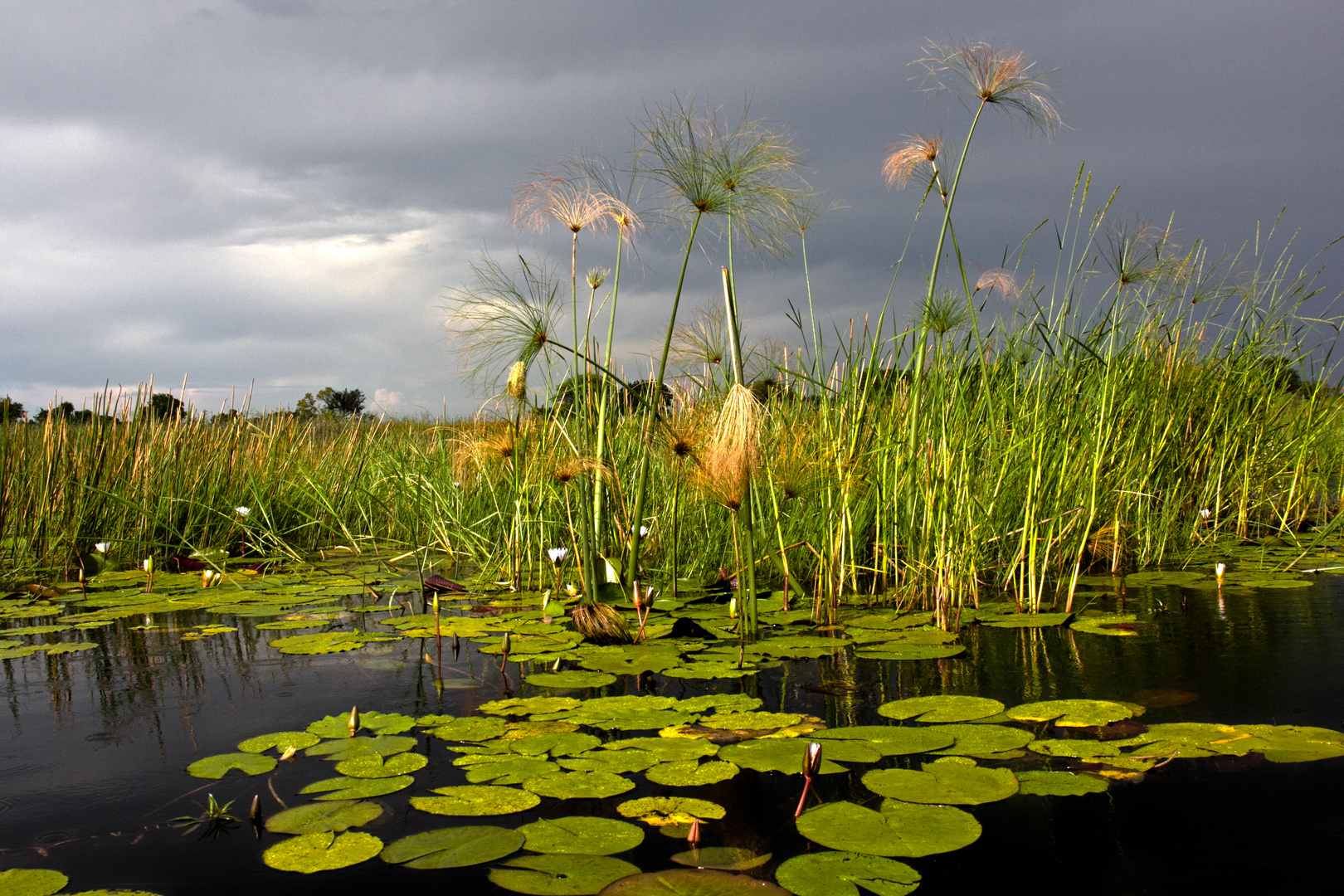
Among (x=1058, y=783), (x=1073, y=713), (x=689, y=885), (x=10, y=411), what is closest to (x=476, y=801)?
(x=689, y=885)

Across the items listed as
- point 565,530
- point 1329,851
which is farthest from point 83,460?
point 1329,851

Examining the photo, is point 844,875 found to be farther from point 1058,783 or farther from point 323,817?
point 323,817

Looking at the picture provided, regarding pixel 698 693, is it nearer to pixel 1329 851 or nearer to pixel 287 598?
pixel 1329 851

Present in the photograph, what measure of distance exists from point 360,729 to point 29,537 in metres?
4.61

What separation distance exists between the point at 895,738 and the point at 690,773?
0.51m

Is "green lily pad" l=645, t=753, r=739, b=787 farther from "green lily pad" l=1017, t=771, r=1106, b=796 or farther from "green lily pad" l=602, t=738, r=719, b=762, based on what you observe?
"green lily pad" l=1017, t=771, r=1106, b=796

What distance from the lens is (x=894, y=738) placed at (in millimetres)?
1868

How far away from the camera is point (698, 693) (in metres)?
2.33

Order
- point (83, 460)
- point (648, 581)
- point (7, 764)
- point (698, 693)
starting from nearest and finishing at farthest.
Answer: point (7, 764), point (698, 693), point (648, 581), point (83, 460)

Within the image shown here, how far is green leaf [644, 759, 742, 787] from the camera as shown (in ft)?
5.41

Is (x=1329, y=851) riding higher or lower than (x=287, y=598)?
lower

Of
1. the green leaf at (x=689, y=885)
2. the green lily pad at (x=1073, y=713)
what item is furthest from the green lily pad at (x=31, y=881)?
the green lily pad at (x=1073, y=713)

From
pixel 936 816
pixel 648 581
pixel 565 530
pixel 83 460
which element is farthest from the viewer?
pixel 83 460

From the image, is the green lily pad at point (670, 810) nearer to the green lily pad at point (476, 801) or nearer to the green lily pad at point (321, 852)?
the green lily pad at point (476, 801)
